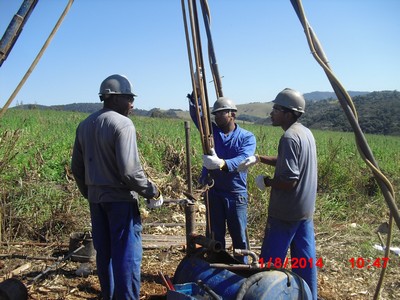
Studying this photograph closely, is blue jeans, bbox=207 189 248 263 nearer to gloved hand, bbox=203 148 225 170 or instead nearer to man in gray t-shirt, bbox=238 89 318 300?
gloved hand, bbox=203 148 225 170

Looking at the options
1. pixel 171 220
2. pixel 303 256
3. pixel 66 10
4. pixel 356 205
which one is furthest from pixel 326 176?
pixel 66 10

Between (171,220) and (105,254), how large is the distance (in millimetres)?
3215

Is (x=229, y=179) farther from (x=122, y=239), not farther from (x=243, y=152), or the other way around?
(x=122, y=239)

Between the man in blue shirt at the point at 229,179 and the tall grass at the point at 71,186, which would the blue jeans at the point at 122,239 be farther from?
the tall grass at the point at 71,186

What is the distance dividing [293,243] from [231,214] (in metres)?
0.85

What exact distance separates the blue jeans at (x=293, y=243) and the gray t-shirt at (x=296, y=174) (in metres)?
0.08

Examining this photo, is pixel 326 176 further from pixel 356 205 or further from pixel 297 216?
pixel 297 216

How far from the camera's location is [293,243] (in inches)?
127

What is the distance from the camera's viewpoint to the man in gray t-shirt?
293 centimetres

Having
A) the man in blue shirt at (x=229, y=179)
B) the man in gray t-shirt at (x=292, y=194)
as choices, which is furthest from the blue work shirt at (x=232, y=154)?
the man in gray t-shirt at (x=292, y=194)

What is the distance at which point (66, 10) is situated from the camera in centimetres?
260
